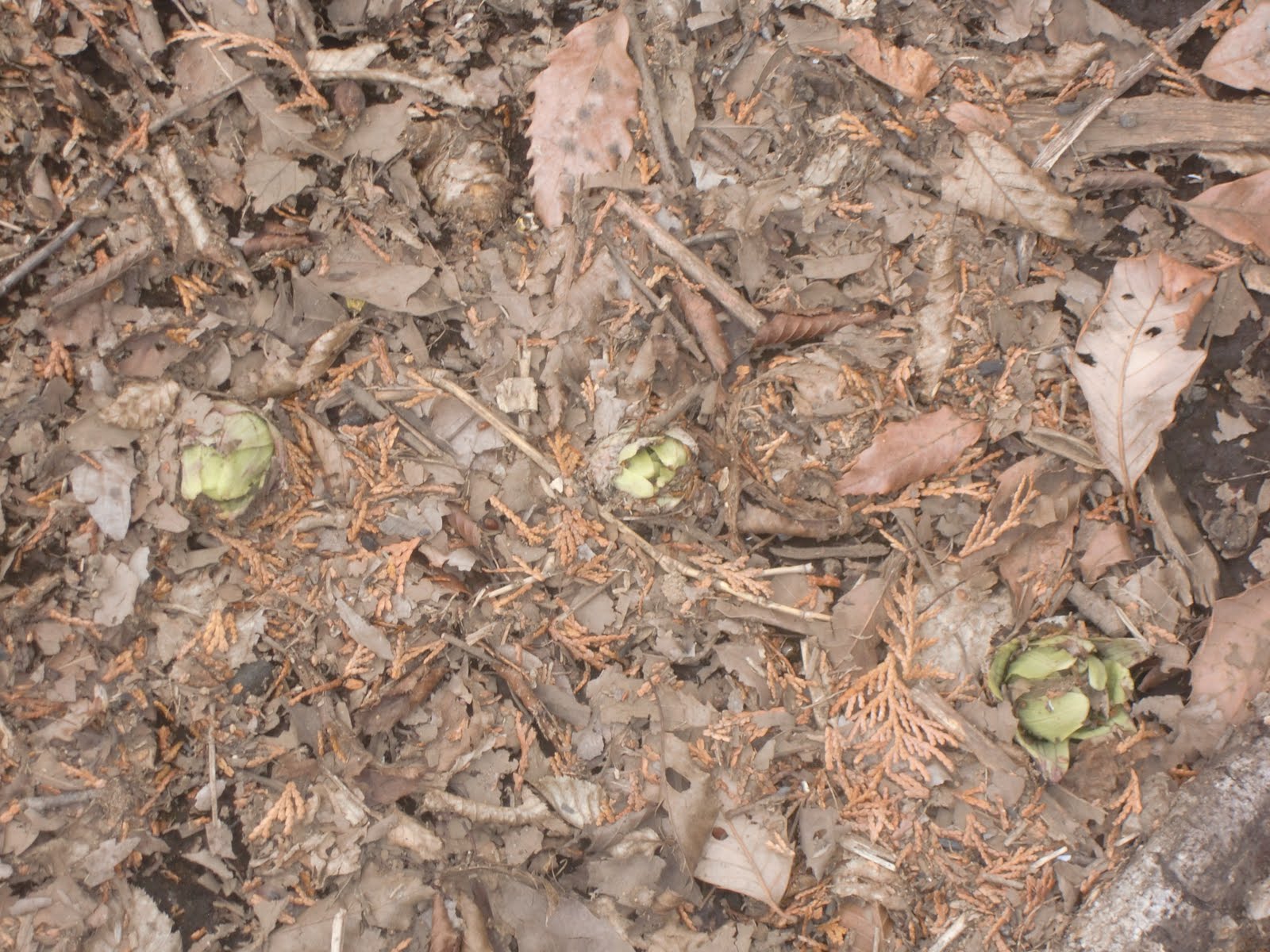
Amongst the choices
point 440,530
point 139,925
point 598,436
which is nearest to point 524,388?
point 598,436

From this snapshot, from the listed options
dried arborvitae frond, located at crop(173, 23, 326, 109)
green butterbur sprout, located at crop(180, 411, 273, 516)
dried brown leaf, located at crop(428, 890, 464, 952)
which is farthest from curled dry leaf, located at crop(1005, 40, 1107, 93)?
dried brown leaf, located at crop(428, 890, 464, 952)

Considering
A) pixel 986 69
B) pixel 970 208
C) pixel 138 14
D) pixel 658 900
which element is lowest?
pixel 658 900

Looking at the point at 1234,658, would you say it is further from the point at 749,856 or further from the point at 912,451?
the point at 749,856

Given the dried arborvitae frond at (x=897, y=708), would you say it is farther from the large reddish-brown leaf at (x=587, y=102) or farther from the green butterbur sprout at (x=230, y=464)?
the green butterbur sprout at (x=230, y=464)

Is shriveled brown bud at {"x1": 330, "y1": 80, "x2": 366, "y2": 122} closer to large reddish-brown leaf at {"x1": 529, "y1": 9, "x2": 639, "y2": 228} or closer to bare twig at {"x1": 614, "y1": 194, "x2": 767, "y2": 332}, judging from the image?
large reddish-brown leaf at {"x1": 529, "y1": 9, "x2": 639, "y2": 228}

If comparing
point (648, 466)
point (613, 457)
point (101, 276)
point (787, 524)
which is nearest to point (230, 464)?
point (101, 276)

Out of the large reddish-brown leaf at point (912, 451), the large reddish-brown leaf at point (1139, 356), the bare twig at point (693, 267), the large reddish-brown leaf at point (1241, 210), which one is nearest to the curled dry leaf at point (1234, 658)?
the large reddish-brown leaf at point (1139, 356)

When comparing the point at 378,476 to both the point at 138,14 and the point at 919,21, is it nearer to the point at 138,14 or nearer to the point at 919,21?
the point at 138,14
